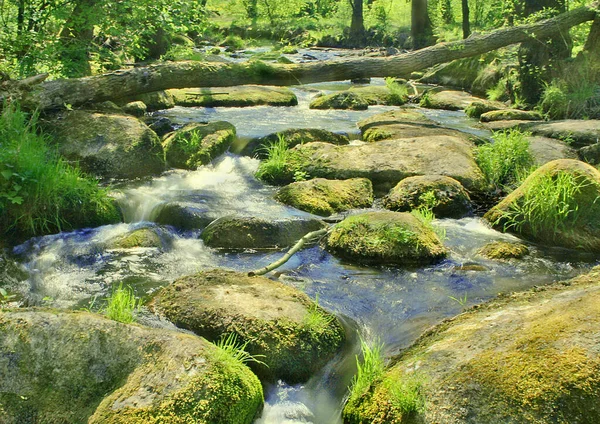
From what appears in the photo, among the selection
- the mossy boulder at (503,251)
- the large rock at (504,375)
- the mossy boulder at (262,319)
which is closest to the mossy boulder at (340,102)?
the mossy boulder at (503,251)

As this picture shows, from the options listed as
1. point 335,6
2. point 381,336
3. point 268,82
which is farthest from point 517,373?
point 335,6

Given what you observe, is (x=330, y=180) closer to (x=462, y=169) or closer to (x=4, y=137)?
(x=462, y=169)

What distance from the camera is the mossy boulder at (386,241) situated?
259 inches

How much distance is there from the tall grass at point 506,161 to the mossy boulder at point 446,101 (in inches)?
246

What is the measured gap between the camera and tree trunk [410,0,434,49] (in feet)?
98.7

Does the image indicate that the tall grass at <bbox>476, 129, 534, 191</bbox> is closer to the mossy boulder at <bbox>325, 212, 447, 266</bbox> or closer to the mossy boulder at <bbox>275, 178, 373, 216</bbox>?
the mossy boulder at <bbox>275, 178, 373, 216</bbox>

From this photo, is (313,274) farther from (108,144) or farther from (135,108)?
(135,108)

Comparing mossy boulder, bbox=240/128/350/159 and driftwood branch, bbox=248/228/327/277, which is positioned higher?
mossy boulder, bbox=240/128/350/159

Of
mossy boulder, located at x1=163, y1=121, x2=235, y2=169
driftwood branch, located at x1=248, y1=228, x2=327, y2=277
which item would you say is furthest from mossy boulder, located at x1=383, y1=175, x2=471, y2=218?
mossy boulder, located at x1=163, y1=121, x2=235, y2=169

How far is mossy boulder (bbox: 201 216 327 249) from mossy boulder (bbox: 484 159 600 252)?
2718 millimetres

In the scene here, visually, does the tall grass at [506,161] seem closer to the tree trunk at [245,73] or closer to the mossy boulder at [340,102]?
the tree trunk at [245,73]

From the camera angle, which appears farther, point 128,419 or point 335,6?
point 335,6

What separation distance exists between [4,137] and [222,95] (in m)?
7.66

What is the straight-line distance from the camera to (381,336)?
516 centimetres
